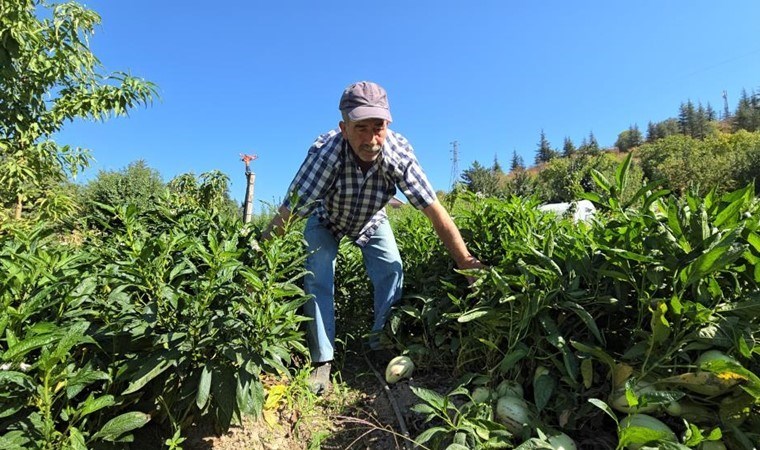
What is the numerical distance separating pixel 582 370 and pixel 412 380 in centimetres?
106

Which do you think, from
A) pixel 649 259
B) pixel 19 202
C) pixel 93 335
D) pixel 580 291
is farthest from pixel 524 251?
pixel 19 202

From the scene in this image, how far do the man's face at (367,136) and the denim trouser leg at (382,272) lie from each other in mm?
558

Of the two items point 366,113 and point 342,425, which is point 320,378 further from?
point 366,113

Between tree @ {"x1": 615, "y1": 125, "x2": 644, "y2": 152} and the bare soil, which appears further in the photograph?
tree @ {"x1": 615, "y1": 125, "x2": 644, "y2": 152}

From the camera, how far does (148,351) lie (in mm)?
1469

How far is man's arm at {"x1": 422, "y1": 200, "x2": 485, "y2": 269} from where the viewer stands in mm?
2176

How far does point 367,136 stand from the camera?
7.51 ft

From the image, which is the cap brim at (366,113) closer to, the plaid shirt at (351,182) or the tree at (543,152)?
the plaid shirt at (351,182)

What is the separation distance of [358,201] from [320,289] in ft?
1.84

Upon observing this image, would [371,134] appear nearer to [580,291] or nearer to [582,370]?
[580,291]

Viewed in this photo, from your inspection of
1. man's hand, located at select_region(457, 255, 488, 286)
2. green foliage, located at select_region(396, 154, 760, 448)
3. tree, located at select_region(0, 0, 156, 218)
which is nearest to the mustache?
man's hand, located at select_region(457, 255, 488, 286)

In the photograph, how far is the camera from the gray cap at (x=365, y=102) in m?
2.21

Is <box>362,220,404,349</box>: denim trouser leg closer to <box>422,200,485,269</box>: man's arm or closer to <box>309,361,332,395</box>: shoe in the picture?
<box>309,361,332,395</box>: shoe

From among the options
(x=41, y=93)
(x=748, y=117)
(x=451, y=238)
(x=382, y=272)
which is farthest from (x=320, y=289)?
(x=748, y=117)
